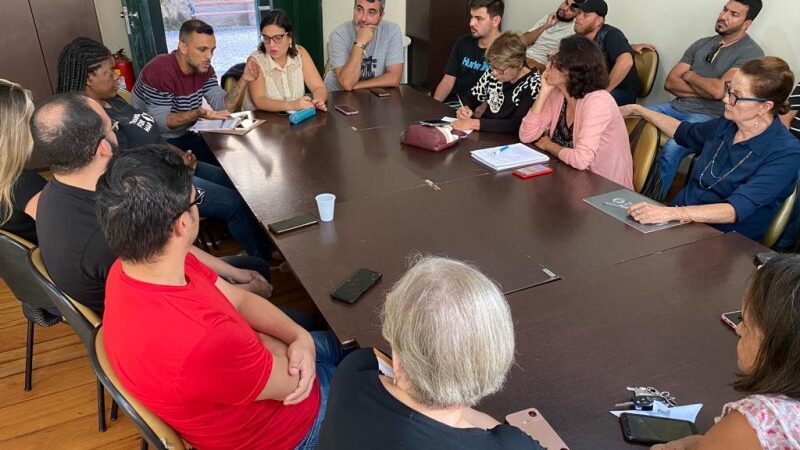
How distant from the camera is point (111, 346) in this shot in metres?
1.18

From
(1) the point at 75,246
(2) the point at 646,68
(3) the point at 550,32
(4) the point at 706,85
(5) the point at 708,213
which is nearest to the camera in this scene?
(1) the point at 75,246

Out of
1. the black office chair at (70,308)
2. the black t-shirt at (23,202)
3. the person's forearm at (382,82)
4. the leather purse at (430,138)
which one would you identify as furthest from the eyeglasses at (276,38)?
the black office chair at (70,308)

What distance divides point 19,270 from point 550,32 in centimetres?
436

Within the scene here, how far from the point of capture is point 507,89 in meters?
2.99

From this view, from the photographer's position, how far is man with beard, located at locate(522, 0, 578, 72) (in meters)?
4.51

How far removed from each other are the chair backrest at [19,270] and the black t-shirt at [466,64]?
277 cm

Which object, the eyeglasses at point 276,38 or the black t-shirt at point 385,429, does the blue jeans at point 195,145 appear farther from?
the black t-shirt at point 385,429

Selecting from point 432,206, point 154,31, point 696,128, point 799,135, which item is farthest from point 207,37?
point 799,135

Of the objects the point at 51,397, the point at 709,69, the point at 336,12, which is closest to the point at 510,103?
the point at 709,69

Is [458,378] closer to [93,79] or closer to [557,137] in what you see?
[557,137]

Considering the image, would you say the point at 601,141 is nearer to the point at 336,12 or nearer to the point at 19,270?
the point at 19,270

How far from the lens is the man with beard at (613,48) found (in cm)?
398

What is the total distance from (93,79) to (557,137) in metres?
2.40

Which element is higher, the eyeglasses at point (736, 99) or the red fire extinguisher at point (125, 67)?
the eyeglasses at point (736, 99)
